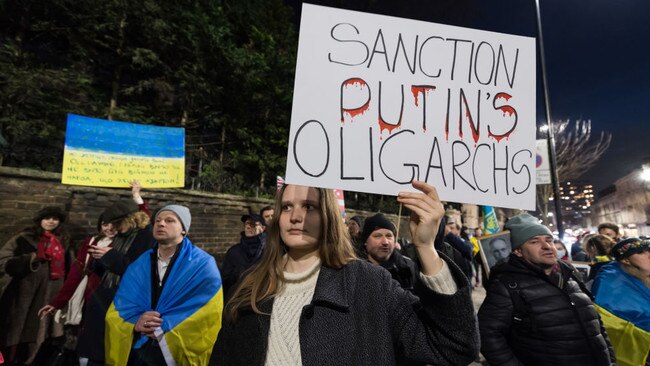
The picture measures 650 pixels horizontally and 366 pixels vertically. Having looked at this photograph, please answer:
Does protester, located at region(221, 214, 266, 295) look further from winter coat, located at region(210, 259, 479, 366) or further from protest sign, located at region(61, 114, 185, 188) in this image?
winter coat, located at region(210, 259, 479, 366)

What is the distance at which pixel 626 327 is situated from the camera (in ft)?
8.09

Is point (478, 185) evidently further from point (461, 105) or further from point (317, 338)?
point (317, 338)

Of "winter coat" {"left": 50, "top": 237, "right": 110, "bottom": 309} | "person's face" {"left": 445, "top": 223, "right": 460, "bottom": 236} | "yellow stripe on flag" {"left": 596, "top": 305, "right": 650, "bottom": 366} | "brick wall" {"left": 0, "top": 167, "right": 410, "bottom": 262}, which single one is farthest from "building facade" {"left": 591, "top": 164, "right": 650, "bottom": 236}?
"winter coat" {"left": 50, "top": 237, "right": 110, "bottom": 309}

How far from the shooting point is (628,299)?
8.47 ft

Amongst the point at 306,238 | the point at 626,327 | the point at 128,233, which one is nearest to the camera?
the point at 306,238

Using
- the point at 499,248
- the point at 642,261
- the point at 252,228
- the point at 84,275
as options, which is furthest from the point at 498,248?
the point at 84,275

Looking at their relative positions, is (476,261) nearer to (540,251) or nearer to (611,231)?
(611,231)

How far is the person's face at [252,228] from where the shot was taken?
4.29 meters

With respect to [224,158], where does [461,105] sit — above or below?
below

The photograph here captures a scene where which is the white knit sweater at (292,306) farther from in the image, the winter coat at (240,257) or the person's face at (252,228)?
the person's face at (252,228)

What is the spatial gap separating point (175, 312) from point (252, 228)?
1894mm

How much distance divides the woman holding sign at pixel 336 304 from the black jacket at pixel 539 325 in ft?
4.18

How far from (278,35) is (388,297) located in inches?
778

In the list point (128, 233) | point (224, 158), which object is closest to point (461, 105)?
point (128, 233)
